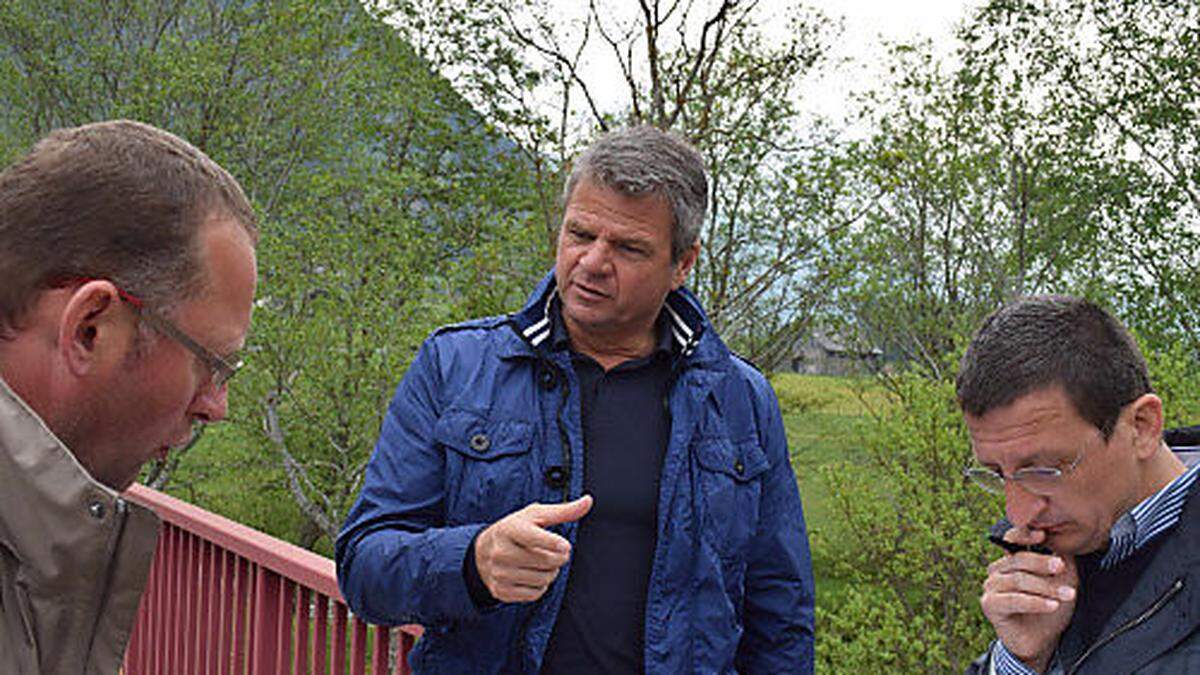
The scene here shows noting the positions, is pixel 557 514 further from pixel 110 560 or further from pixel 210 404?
pixel 110 560

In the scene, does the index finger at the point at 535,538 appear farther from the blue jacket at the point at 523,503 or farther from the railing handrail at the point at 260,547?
the railing handrail at the point at 260,547

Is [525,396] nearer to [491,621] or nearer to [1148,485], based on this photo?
[491,621]

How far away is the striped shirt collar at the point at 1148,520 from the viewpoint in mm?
1827

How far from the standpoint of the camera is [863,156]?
42.5 feet

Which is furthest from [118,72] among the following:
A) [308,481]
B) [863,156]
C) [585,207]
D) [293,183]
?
[585,207]

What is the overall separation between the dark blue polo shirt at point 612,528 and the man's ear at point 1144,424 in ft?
2.79

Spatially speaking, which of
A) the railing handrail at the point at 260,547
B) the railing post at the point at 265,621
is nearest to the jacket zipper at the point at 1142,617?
the railing handrail at the point at 260,547

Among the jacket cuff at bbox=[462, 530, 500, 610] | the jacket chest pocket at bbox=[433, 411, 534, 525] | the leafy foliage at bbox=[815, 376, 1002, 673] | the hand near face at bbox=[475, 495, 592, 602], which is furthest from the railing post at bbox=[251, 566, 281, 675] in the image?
the leafy foliage at bbox=[815, 376, 1002, 673]

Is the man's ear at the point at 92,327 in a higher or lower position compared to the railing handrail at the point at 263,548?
higher

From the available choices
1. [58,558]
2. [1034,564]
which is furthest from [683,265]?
[58,558]

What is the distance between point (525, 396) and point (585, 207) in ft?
1.46

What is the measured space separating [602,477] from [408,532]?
385 millimetres

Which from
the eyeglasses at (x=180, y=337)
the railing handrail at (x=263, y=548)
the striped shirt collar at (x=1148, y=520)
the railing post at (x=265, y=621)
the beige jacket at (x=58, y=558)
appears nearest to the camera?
the beige jacket at (x=58, y=558)

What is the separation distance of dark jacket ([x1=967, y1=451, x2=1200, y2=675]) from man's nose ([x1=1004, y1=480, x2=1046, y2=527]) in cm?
27
